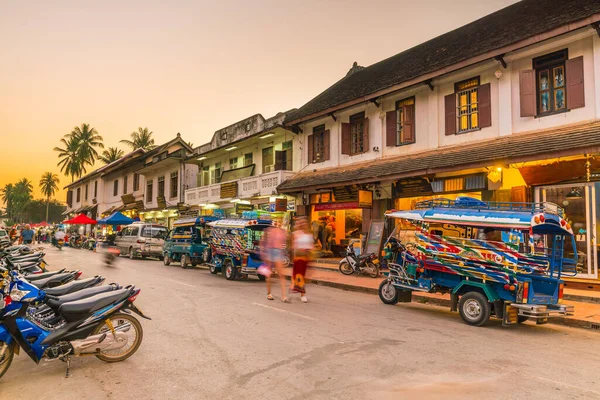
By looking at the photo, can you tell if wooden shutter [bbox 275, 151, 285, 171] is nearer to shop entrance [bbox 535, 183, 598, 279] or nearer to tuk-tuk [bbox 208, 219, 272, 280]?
tuk-tuk [bbox 208, 219, 272, 280]

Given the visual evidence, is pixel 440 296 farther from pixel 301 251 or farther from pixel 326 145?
pixel 326 145

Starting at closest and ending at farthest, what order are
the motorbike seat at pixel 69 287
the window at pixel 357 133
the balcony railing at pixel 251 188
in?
the motorbike seat at pixel 69 287, the window at pixel 357 133, the balcony railing at pixel 251 188

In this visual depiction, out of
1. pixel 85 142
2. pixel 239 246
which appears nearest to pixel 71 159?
pixel 85 142

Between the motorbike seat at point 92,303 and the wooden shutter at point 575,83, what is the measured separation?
1318 centimetres

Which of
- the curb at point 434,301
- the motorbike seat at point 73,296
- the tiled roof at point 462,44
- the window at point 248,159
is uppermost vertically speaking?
the tiled roof at point 462,44

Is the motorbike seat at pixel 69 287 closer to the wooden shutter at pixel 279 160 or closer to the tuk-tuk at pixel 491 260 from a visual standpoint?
the tuk-tuk at pixel 491 260

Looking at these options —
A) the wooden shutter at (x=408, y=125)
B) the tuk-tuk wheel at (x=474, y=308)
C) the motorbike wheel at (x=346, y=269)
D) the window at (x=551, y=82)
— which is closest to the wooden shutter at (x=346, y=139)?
the wooden shutter at (x=408, y=125)

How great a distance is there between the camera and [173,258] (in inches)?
814

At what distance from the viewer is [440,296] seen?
451 inches

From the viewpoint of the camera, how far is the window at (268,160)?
26234mm

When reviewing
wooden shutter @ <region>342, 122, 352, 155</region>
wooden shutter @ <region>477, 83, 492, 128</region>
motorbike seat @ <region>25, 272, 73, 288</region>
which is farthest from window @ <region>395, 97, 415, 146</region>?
motorbike seat @ <region>25, 272, 73, 288</region>

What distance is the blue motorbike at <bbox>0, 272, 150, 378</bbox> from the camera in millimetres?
4895

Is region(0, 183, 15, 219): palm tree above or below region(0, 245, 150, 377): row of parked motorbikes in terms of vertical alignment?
above

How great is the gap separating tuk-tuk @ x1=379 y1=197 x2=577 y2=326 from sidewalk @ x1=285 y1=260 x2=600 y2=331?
73 centimetres
